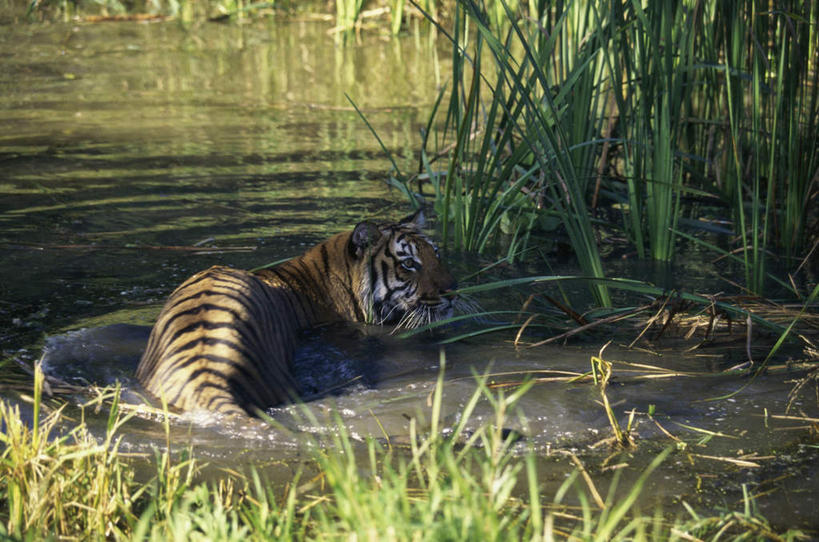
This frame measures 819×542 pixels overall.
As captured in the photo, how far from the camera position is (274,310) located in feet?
12.5

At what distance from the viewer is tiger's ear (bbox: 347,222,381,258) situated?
14.3ft

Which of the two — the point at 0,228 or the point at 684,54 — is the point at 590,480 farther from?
the point at 0,228

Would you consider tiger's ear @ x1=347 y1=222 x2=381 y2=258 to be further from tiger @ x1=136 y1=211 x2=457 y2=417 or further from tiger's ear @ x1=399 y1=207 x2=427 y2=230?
tiger's ear @ x1=399 y1=207 x2=427 y2=230

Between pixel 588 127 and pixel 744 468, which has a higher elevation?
pixel 588 127

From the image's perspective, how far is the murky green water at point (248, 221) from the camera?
292 centimetres

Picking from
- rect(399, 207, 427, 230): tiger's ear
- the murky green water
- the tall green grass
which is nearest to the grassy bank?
the murky green water

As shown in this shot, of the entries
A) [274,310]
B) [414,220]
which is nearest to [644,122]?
[414,220]

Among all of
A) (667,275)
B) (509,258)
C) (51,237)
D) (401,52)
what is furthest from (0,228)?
(401,52)

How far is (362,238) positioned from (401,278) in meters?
0.25

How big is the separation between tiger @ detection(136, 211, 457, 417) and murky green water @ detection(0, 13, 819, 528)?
0.14 m

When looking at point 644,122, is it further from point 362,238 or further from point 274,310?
point 274,310

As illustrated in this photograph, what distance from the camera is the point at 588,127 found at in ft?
16.8

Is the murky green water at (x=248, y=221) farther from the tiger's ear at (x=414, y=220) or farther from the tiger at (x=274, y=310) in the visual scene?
the tiger's ear at (x=414, y=220)

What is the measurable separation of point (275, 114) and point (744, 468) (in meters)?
7.00
